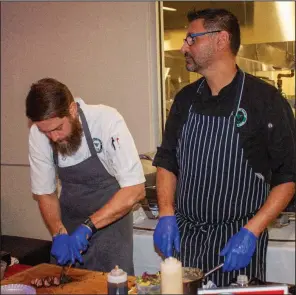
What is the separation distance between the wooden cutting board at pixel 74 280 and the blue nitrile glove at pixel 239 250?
1.01ft

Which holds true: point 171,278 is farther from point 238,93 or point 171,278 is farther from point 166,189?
point 238,93

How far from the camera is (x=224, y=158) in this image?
173 cm

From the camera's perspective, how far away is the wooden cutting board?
61.5 inches

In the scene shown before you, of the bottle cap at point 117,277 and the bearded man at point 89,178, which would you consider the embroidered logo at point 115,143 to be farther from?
the bottle cap at point 117,277

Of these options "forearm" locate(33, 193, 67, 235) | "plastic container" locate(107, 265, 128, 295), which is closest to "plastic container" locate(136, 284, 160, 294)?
"plastic container" locate(107, 265, 128, 295)

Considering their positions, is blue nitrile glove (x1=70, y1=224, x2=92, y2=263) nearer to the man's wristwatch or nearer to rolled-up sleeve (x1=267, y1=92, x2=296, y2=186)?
the man's wristwatch

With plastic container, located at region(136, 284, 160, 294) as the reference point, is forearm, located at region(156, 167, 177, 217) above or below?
above

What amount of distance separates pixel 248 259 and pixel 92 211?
2.64ft

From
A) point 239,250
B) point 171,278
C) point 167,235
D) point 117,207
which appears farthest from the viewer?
point 117,207

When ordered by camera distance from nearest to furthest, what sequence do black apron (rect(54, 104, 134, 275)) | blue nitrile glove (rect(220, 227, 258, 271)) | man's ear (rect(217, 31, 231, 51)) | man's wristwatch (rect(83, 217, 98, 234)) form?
blue nitrile glove (rect(220, 227, 258, 271))
man's ear (rect(217, 31, 231, 51))
man's wristwatch (rect(83, 217, 98, 234))
black apron (rect(54, 104, 134, 275))

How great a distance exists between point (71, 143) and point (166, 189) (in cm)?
44

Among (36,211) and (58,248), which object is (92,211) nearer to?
(58,248)

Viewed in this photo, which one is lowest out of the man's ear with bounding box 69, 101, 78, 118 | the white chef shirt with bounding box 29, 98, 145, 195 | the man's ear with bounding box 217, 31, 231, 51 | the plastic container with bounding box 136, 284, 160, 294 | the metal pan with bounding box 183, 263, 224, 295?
the plastic container with bounding box 136, 284, 160, 294

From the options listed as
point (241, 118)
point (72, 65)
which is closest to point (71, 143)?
point (241, 118)
